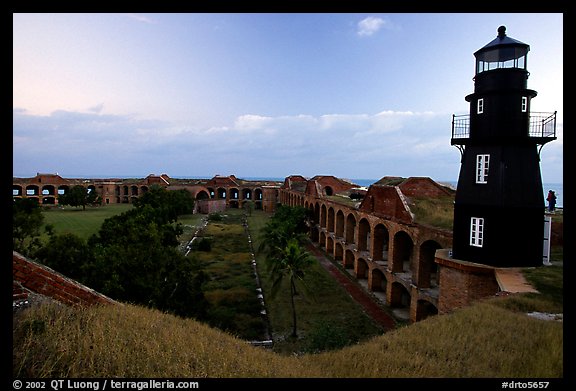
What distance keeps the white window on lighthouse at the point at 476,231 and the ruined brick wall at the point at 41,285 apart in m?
14.2

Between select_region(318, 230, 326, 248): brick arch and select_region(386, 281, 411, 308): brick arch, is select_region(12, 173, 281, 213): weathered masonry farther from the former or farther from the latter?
select_region(386, 281, 411, 308): brick arch

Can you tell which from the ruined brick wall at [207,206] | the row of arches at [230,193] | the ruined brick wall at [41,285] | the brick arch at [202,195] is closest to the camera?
the ruined brick wall at [41,285]

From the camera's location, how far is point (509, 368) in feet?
19.1

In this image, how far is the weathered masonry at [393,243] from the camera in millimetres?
18953

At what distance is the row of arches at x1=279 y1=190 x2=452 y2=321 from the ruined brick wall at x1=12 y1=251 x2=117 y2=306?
1589 centimetres

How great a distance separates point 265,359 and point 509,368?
4.48m

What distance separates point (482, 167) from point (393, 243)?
909cm

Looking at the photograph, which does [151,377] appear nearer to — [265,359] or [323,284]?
[265,359]

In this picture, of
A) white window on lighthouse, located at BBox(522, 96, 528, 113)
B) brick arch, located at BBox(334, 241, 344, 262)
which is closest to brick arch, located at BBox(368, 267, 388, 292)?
brick arch, located at BBox(334, 241, 344, 262)

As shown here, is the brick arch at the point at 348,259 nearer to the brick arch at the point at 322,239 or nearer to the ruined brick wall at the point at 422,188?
the ruined brick wall at the point at 422,188

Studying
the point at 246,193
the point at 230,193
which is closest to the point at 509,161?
the point at 230,193

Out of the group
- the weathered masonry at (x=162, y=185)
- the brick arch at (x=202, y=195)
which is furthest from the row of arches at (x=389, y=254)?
the brick arch at (x=202, y=195)

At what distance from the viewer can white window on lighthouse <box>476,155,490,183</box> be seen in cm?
1389
